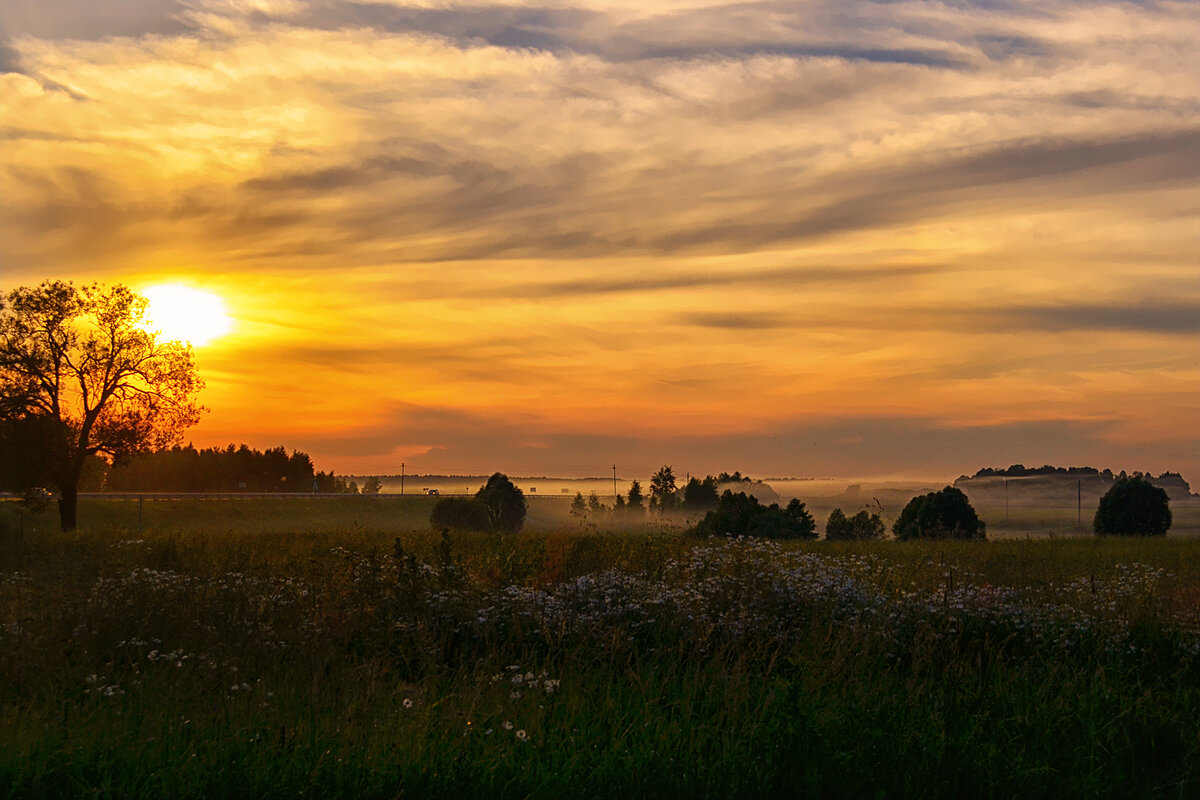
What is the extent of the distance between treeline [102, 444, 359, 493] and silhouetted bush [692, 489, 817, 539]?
60511 mm

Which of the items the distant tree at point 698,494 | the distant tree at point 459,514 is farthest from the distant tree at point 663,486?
the distant tree at point 459,514

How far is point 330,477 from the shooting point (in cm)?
10056

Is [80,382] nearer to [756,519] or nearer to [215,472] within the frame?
[756,519]

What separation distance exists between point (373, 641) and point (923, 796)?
15.9ft

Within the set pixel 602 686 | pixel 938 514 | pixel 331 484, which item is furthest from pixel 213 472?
pixel 602 686

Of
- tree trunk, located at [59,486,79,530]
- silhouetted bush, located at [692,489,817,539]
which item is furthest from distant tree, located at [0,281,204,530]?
silhouetted bush, located at [692,489,817,539]

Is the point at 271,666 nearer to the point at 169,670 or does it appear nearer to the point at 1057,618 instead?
the point at 169,670

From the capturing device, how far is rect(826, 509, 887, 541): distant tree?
87.1ft

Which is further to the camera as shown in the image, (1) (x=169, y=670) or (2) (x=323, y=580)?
(2) (x=323, y=580)

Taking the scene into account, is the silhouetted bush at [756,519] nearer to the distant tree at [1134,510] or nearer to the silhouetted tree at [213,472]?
the distant tree at [1134,510]

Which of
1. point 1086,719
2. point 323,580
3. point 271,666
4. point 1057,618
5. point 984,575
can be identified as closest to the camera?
point 1086,719

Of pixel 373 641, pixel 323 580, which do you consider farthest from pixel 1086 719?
pixel 323 580

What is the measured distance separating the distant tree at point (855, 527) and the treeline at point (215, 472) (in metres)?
58.3

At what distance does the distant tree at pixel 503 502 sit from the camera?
139ft
